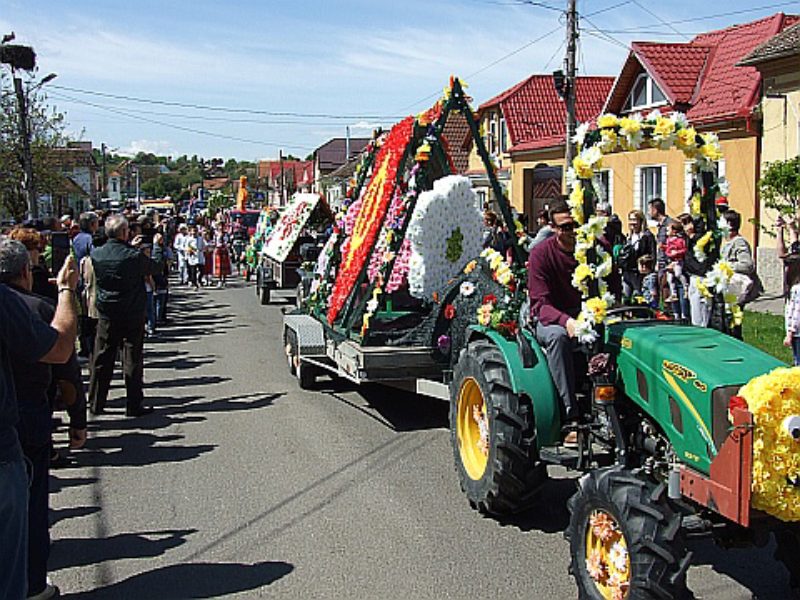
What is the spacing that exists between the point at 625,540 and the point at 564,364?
1463 millimetres

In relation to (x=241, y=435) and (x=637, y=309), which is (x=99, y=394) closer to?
(x=241, y=435)

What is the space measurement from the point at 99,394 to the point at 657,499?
22.0 feet

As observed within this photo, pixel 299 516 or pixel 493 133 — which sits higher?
pixel 493 133

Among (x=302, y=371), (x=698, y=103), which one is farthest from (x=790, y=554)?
(x=698, y=103)

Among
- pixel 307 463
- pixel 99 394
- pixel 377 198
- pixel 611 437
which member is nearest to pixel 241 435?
pixel 307 463

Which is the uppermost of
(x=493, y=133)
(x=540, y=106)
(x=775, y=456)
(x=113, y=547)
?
(x=540, y=106)

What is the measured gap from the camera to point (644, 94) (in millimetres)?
25359

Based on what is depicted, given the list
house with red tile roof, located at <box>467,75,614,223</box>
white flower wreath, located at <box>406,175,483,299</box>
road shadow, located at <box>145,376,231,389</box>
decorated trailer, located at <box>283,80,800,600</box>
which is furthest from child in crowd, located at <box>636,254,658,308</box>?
house with red tile roof, located at <box>467,75,614,223</box>

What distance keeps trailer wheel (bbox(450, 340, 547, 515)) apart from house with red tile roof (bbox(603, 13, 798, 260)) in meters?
14.1

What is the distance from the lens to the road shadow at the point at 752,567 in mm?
4895

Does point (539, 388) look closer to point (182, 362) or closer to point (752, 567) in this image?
point (752, 567)

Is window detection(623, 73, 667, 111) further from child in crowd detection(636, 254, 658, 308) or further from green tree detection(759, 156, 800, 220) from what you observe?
child in crowd detection(636, 254, 658, 308)

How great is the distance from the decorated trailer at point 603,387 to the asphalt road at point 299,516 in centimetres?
43

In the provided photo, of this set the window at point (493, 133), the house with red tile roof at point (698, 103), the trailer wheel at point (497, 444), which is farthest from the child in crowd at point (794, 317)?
the window at point (493, 133)
